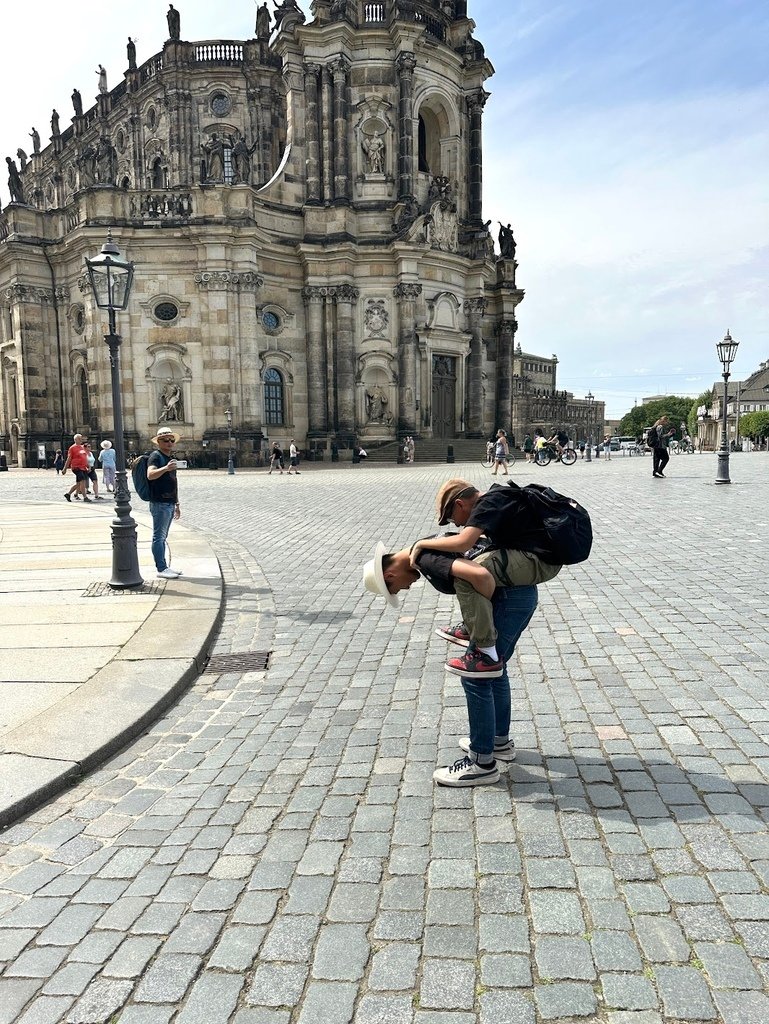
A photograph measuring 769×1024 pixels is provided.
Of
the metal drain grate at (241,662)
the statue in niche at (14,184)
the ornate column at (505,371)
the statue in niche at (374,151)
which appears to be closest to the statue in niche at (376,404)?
the ornate column at (505,371)

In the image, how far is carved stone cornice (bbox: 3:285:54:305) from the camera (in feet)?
117

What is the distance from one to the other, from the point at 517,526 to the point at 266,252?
34474mm

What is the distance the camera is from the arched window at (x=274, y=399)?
3603cm

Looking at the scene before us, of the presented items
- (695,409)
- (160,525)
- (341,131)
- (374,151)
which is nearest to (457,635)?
(160,525)

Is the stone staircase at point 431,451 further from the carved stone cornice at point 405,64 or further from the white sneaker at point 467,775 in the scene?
the white sneaker at point 467,775

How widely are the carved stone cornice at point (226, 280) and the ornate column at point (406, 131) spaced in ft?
32.0

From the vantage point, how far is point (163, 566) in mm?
8594

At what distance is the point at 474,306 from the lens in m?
41.1

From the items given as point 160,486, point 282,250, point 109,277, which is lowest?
point 160,486

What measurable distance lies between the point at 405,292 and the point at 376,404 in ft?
19.3

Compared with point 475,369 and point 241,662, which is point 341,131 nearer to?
point 475,369

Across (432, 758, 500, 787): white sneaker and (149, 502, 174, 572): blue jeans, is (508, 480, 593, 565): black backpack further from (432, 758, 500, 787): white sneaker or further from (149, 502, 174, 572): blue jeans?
(149, 502, 174, 572): blue jeans

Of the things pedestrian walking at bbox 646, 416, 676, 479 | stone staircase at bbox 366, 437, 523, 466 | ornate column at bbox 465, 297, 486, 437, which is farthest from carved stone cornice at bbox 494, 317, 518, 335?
pedestrian walking at bbox 646, 416, 676, 479

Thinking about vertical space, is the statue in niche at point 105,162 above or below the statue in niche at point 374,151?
above
